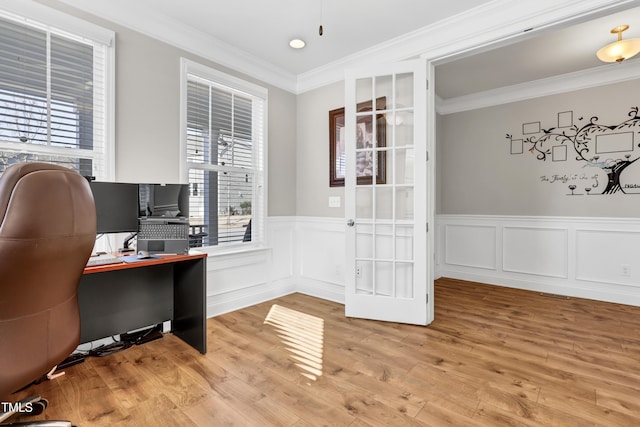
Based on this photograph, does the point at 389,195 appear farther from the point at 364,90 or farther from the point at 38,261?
the point at 38,261

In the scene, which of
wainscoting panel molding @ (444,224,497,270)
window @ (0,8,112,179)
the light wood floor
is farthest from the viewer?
wainscoting panel molding @ (444,224,497,270)

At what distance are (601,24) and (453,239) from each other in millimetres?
2915

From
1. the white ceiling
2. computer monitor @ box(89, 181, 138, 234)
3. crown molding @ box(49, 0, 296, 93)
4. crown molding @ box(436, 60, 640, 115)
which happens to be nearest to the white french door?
the white ceiling

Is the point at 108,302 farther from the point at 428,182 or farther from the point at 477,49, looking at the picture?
the point at 477,49

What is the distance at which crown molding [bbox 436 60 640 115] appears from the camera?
3.56 m

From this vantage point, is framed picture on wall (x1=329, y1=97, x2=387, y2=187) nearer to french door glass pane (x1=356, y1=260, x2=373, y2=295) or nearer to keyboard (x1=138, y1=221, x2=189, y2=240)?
french door glass pane (x1=356, y1=260, x2=373, y2=295)

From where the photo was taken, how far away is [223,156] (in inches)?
127

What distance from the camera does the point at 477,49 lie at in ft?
8.73

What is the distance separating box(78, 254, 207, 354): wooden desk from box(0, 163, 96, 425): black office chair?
818mm

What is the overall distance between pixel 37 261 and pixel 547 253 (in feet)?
15.9

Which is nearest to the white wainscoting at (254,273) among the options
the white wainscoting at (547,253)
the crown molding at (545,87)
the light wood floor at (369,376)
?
the light wood floor at (369,376)

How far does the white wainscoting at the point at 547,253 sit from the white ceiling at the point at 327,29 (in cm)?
190

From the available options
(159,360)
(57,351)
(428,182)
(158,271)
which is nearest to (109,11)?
(158,271)

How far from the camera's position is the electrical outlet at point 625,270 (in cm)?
351
